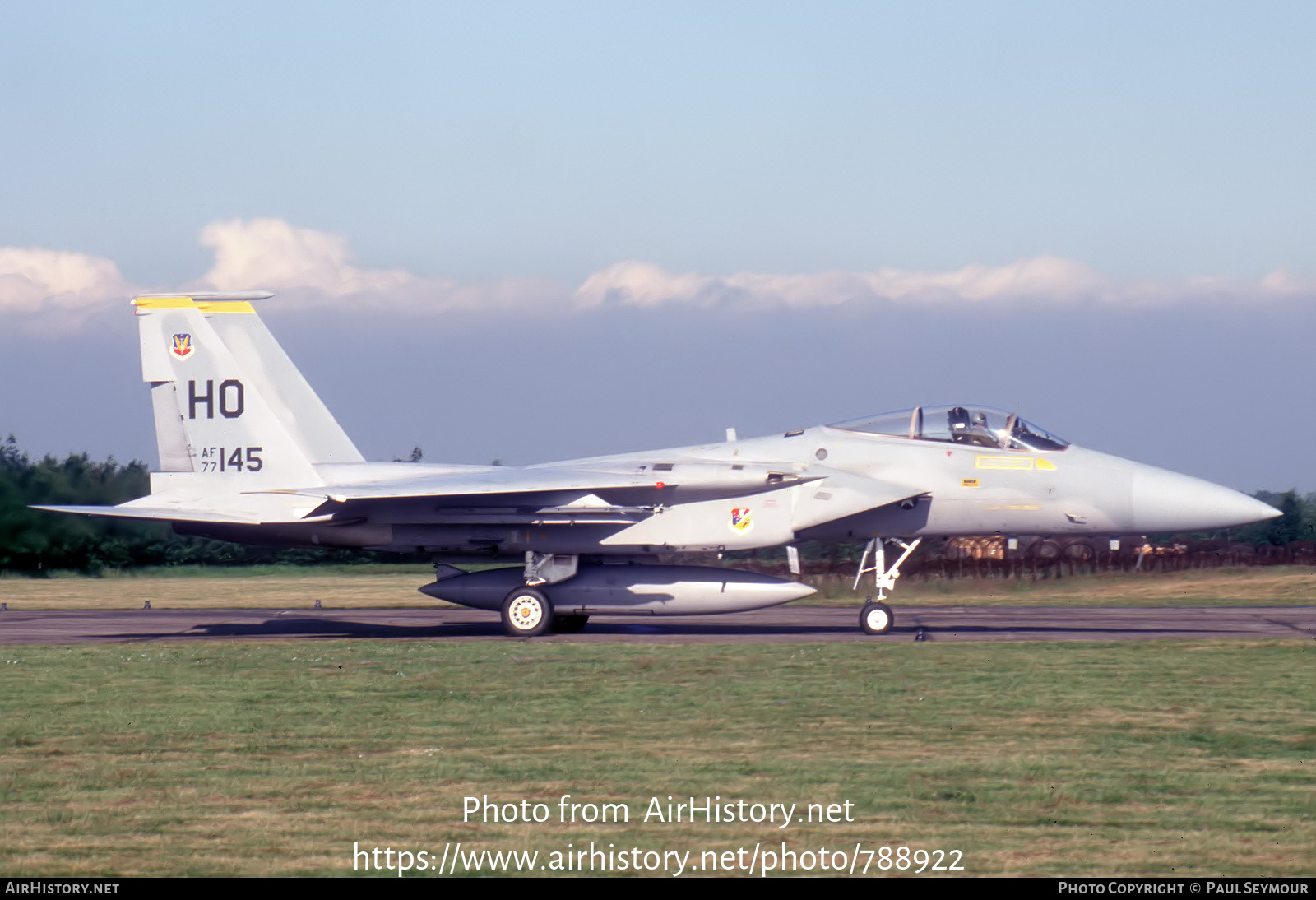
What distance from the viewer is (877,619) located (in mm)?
16375

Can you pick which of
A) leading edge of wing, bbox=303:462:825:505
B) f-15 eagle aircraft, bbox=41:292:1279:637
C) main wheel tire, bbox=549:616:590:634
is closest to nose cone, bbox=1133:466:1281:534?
f-15 eagle aircraft, bbox=41:292:1279:637

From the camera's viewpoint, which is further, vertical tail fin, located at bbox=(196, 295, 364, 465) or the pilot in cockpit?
vertical tail fin, located at bbox=(196, 295, 364, 465)

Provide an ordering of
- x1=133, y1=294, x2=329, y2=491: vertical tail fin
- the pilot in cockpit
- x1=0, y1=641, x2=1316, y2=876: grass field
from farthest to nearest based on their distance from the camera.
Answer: x1=133, y1=294, x2=329, y2=491: vertical tail fin → the pilot in cockpit → x1=0, y1=641, x2=1316, y2=876: grass field

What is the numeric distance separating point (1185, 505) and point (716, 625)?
6783 millimetres

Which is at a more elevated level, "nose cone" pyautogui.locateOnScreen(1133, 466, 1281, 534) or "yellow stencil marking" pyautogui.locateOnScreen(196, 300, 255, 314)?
"yellow stencil marking" pyautogui.locateOnScreen(196, 300, 255, 314)

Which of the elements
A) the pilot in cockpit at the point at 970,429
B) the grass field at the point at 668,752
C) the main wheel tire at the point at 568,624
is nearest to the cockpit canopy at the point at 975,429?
the pilot in cockpit at the point at 970,429

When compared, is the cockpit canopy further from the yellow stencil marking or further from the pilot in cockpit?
the yellow stencil marking

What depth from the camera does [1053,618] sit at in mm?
19641

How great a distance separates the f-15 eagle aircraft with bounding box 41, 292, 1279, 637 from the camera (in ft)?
53.8

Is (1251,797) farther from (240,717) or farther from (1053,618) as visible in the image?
(1053,618)

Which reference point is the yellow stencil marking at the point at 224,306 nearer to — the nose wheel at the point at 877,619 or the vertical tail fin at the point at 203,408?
the vertical tail fin at the point at 203,408

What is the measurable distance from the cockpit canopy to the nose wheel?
2289 millimetres

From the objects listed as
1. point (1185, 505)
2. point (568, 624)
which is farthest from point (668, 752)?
point (1185, 505)

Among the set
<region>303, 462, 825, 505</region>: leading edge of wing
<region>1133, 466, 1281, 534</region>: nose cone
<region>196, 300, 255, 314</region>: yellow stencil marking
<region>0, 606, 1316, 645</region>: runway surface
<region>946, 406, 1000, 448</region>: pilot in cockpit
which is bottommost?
<region>0, 606, 1316, 645</region>: runway surface
